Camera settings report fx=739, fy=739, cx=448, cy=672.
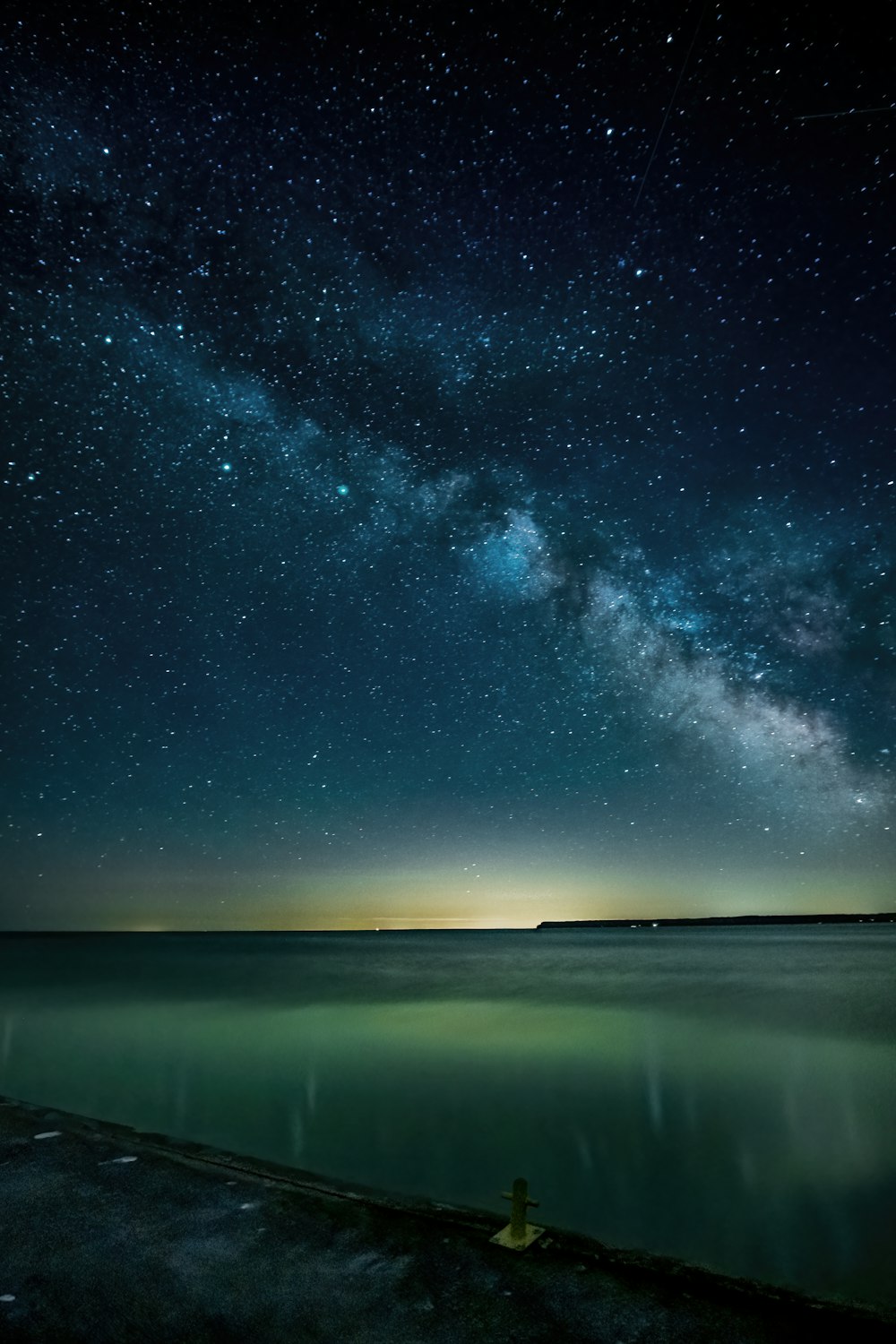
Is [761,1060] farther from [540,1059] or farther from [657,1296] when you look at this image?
[657,1296]

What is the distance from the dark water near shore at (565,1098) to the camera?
27.1ft

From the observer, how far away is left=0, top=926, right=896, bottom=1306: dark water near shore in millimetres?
8250

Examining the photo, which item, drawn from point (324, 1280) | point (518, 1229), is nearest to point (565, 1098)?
point (518, 1229)

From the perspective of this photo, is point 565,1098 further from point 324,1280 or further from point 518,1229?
point 324,1280

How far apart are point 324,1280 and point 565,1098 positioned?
10641 mm

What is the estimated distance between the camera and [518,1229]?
5.15 metres

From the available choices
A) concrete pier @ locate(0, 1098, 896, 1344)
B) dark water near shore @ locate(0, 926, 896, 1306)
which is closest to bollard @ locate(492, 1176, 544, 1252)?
concrete pier @ locate(0, 1098, 896, 1344)

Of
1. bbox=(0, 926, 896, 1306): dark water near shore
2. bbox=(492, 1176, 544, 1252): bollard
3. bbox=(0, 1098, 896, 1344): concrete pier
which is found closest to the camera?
bbox=(0, 1098, 896, 1344): concrete pier

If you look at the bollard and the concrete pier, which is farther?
the bollard

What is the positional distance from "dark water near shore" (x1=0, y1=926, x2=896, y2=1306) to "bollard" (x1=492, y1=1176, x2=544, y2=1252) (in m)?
2.80

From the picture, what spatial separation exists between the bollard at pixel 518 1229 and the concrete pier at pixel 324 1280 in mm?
63

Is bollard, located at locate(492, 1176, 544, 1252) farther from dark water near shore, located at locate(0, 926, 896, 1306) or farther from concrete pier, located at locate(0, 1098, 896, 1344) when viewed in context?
dark water near shore, located at locate(0, 926, 896, 1306)

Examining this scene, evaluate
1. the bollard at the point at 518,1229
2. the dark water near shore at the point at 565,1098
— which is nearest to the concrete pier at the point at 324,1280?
the bollard at the point at 518,1229

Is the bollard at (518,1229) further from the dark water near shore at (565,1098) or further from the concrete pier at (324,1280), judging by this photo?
the dark water near shore at (565,1098)
